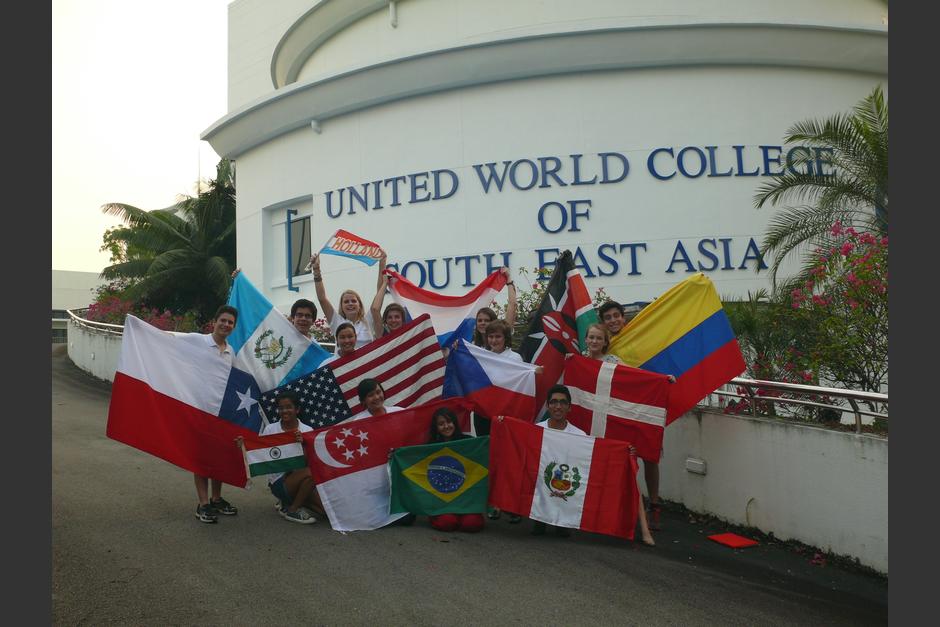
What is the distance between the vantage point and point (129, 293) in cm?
2539

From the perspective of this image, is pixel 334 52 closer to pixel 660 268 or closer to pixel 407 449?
pixel 660 268

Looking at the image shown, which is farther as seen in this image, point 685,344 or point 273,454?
point 685,344

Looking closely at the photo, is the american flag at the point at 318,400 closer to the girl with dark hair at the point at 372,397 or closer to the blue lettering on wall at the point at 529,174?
the girl with dark hair at the point at 372,397

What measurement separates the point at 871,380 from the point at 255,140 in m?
16.3

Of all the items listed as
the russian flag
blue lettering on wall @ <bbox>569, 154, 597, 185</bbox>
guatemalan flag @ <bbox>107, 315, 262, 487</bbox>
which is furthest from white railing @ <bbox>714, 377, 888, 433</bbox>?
blue lettering on wall @ <bbox>569, 154, 597, 185</bbox>

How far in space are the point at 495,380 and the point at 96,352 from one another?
1675 centimetres

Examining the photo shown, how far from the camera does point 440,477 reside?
6.99 meters

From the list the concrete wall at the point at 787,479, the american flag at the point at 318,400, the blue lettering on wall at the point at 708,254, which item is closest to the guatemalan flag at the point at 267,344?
the american flag at the point at 318,400

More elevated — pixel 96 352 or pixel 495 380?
pixel 495 380

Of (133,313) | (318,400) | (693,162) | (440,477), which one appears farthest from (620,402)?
(133,313)

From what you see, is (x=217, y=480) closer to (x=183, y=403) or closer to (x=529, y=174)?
(x=183, y=403)

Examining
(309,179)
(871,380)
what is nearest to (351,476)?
(871,380)

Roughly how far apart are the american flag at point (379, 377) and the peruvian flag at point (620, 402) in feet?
4.92

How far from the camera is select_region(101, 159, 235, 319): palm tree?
25484 mm
